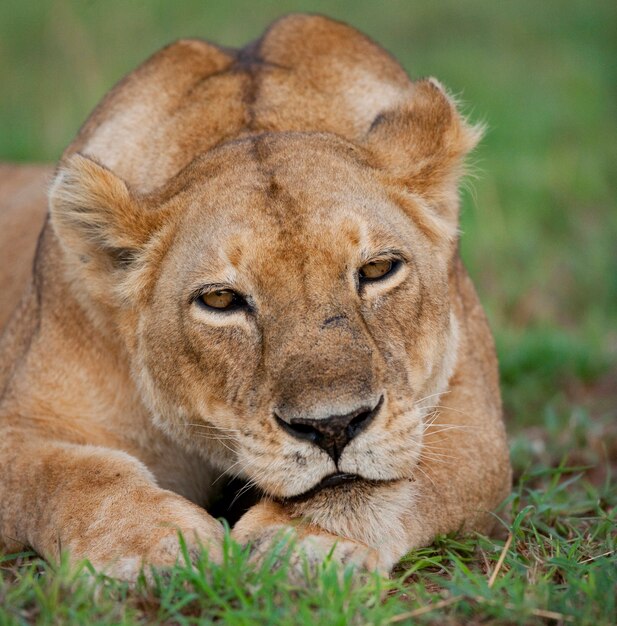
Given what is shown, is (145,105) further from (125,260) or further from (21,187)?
(21,187)

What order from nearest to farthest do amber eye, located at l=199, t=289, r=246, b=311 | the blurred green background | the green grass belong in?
1. the green grass
2. amber eye, located at l=199, t=289, r=246, b=311
3. the blurred green background

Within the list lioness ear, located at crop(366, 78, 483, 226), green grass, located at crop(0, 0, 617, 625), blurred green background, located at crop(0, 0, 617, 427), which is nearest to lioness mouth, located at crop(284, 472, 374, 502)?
green grass, located at crop(0, 0, 617, 625)

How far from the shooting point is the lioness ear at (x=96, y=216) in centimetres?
435

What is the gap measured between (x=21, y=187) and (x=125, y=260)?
3350 millimetres

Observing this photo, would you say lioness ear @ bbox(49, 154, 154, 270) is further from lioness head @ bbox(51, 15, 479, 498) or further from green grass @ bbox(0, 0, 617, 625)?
green grass @ bbox(0, 0, 617, 625)

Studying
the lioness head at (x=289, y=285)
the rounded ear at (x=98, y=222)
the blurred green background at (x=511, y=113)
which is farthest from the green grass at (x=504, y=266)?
the rounded ear at (x=98, y=222)

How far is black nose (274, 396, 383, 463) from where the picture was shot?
3525 millimetres

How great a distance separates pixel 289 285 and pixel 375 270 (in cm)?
35

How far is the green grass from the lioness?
0.76 feet

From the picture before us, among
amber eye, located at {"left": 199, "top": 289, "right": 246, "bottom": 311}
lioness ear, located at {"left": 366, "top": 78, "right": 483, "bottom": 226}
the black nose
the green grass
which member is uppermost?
lioness ear, located at {"left": 366, "top": 78, "right": 483, "bottom": 226}

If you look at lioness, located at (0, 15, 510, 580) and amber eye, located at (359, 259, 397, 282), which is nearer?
lioness, located at (0, 15, 510, 580)

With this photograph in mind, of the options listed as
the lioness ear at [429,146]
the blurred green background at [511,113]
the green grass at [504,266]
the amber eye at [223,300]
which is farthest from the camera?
the blurred green background at [511,113]

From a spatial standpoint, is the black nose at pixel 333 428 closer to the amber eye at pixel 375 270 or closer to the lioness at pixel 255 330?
the lioness at pixel 255 330

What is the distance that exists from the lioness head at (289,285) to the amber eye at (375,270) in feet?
0.04
